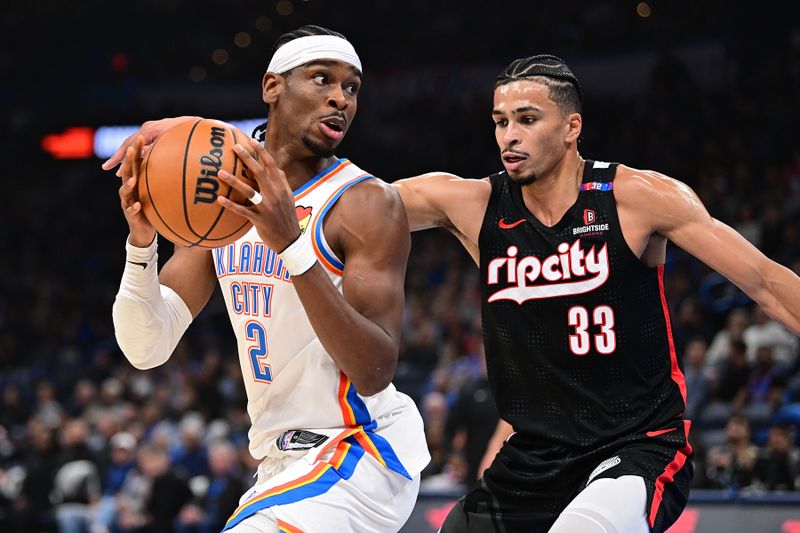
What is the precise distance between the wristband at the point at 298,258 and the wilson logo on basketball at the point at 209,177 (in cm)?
26

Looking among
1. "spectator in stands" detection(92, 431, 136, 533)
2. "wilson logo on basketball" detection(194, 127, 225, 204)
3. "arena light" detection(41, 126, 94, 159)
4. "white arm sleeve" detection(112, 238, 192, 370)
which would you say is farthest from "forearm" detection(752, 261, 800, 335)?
"arena light" detection(41, 126, 94, 159)

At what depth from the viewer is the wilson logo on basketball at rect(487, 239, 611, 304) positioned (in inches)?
148

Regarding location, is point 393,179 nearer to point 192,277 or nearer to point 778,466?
point 778,466

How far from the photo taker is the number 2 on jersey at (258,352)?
3463 millimetres

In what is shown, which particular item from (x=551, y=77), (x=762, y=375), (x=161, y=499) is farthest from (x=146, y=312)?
(x=161, y=499)

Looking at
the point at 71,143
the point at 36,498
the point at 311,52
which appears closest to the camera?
the point at 311,52

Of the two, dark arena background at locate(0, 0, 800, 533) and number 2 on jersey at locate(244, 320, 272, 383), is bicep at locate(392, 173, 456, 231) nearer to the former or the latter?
number 2 on jersey at locate(244, 320, 272, 383)

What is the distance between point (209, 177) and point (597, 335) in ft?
4.92

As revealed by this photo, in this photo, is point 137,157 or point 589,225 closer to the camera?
point 137,157

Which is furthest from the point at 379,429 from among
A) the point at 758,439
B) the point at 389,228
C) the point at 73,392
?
the point at 73,392

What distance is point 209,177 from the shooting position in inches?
119

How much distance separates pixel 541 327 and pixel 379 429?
29.0 inches

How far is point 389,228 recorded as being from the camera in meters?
3.38

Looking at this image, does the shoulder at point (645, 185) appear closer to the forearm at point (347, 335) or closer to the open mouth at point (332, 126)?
the open mouth at point (332, 126)
